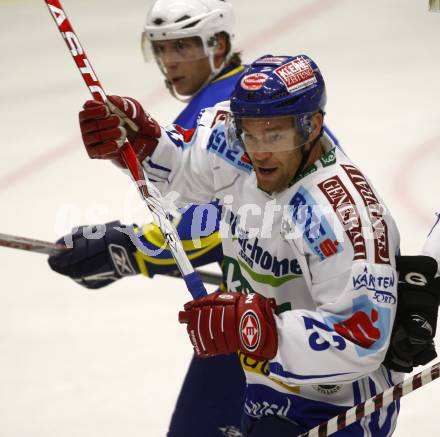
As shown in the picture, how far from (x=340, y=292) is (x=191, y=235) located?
1.10 metres

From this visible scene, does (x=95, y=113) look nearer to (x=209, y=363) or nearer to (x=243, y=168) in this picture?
(x=243, y=168)

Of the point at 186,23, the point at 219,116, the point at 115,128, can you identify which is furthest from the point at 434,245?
the point at 186,23

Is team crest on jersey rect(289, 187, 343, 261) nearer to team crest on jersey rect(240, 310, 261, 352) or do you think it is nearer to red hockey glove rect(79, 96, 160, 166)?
team crest on jersey rect(240, 310, 261, 352)

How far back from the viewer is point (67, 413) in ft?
11.6

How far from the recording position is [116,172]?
5.07m

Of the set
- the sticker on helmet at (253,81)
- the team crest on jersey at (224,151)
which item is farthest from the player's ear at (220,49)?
the sticker on helmet at (253,81)

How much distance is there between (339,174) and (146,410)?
1612 millimetres

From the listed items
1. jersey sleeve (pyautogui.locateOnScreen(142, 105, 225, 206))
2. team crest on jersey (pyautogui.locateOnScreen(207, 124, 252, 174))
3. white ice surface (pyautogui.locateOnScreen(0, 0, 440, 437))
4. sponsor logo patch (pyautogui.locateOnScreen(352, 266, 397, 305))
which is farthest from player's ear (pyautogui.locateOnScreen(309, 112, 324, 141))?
white ice surface (pyautogui.locateOnScreen(0, 0, 440, 437))

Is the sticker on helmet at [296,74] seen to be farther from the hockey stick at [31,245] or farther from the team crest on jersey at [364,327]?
the hockey stick at [31,245]

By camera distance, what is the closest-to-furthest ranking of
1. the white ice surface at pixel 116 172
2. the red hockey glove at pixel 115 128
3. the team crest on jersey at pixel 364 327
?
the team crest on jersey at pixel 364 327 < the red hockey glove at pixel 115 128 < the white ice surface at pixel 116 172

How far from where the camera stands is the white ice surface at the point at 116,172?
3635mm

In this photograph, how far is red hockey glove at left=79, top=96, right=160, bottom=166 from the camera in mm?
2531

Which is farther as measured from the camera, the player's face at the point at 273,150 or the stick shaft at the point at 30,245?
the stick shaft at the point at 30,245

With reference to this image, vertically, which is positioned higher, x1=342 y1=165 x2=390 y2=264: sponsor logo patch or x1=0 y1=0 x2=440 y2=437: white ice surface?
x1=342 y1=165 x2=390 y2=264: sponsor logo patch
